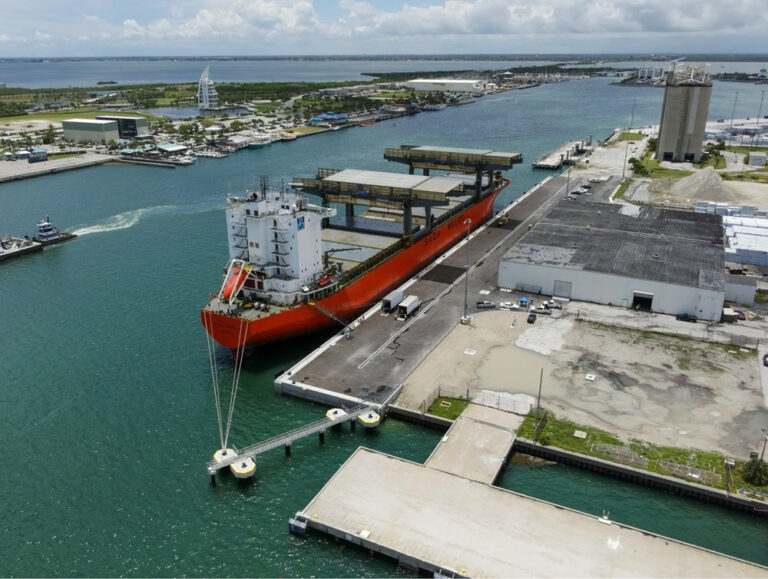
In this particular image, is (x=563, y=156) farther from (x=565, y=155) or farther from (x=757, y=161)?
(x=757, y=161)

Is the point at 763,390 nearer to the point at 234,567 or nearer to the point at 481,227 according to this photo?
the point at 234,567

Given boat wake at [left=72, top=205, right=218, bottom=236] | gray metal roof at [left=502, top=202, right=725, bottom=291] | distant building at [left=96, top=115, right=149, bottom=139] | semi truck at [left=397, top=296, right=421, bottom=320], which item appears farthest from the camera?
distant building at [left=96, top=115, right=149, bottom=139]

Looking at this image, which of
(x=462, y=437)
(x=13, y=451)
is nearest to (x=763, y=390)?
(x=462, y=437)

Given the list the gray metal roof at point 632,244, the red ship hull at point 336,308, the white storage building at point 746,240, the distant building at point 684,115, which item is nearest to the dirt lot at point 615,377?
the gray metal roof at point 632,244


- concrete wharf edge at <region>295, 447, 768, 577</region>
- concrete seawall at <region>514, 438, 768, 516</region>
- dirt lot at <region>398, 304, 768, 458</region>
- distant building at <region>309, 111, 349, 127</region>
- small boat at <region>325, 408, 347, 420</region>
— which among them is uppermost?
distant building at <region>309, 111, 349, 127</region>

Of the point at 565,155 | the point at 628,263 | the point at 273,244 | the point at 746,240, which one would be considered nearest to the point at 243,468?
the point at 273,244

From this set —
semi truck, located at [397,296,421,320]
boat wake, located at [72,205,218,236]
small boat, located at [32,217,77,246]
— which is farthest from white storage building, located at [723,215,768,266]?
small boat, located at [32,217,77,246]

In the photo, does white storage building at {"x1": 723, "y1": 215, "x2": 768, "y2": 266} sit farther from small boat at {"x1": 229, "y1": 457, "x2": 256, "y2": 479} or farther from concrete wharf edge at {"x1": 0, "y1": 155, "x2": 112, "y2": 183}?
concrete wharf edge at {"x1": 0, "y1": 155, "x2": 112, "y2": 183}

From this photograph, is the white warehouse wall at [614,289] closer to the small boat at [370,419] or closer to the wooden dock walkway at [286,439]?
the wooden dock walkway at [286,439]
